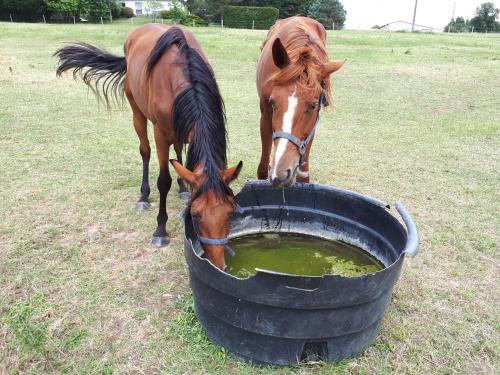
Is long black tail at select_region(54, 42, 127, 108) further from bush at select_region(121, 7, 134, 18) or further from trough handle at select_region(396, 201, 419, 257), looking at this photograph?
bush at select_region(121, 7, 134, 18)

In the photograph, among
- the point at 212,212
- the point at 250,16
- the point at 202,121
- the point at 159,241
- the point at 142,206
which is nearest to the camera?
the point at 212,212

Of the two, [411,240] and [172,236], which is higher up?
[411,240]

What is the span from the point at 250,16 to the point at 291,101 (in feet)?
113

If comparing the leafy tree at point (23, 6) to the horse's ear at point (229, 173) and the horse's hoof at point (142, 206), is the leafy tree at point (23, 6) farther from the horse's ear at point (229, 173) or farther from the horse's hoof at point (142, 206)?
the horse's ear at point (229, 173)

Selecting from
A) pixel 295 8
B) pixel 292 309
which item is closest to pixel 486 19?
pixel 295 8

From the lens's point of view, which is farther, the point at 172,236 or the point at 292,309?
the point at 172,236

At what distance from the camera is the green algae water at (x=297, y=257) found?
111 inches

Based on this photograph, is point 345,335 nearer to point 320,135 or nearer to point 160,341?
point 160,341

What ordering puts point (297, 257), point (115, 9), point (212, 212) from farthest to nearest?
1. point (115, 9)
2. point (297, 257)
3. point (212, 212)

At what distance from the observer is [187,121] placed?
8.72 feet

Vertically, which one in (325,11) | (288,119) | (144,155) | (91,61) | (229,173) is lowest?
(144,155)

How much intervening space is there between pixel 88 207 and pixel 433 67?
39.5 ft

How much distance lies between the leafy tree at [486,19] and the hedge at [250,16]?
2966 cm

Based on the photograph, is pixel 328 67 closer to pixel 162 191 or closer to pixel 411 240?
pixel 411 240
